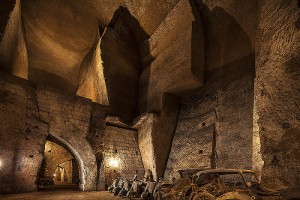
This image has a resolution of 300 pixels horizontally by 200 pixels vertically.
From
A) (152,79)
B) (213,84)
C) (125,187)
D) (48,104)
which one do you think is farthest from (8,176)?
(213,84)

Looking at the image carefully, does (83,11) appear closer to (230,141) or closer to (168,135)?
(168,135)

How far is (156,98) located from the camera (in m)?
11.2

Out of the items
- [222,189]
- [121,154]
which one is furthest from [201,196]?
[121,154]

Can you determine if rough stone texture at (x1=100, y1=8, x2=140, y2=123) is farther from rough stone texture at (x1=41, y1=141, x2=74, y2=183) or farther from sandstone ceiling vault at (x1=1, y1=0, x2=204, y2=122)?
rough stone texture at (x1=41, y1=141, x2=74, y2=183)

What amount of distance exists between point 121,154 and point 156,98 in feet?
10.0

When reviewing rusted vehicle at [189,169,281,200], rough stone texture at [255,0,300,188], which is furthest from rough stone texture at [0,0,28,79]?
rough stone texture at [255,0,300,188]

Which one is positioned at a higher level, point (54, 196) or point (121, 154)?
point (121, 154)

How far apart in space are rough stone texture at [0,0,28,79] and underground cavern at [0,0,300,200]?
0.05m

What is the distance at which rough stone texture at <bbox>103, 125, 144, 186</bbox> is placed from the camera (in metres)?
10.5

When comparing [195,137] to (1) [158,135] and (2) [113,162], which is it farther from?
(2) [113,162]

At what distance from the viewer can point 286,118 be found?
527 centimetres

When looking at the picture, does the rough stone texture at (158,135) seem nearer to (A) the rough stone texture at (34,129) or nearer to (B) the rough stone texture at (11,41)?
(A) the rough stone texture at (34,129)

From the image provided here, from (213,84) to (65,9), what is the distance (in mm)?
9227

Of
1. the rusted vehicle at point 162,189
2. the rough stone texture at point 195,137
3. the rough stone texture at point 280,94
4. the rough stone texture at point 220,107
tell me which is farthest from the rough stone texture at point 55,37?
the rusted vehicle at point 162,189
